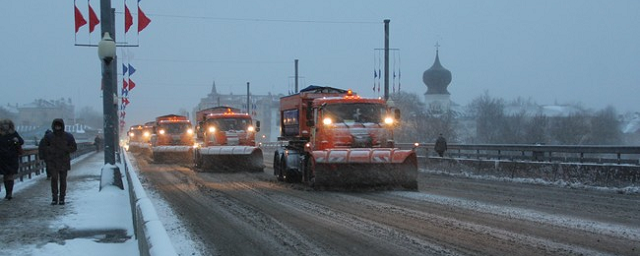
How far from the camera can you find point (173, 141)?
39375 mm

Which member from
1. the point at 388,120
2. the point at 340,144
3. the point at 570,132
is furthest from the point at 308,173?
the point at 570,132

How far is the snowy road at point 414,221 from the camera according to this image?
8508 millimetres

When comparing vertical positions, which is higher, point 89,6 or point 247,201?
point 89,6

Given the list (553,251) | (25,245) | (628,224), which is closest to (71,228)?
(25,245)

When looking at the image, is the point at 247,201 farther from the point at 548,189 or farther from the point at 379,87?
the point at 379,87

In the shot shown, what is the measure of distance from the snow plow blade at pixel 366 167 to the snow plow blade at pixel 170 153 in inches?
882

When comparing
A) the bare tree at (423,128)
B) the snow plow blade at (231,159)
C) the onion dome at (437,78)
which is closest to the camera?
the snow plow blade at (231,159)

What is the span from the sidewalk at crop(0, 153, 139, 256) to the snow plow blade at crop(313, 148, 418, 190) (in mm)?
5116

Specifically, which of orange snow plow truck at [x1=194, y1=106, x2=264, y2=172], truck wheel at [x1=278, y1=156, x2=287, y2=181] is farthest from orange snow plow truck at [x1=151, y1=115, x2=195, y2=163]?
truck wheel at [x1=278, y1=156, x2=287, y2=181]

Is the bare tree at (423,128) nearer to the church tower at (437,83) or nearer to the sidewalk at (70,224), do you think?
the church tower at (437,83)

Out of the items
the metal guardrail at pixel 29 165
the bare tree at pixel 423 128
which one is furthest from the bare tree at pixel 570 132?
the metal guardrail at pixel 29 165

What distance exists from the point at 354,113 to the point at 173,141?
2302 cm

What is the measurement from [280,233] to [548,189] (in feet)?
33.4

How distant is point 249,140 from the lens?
1168 inches
